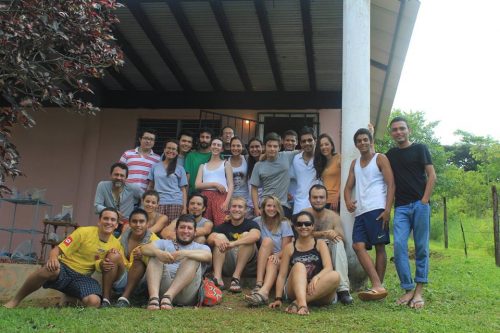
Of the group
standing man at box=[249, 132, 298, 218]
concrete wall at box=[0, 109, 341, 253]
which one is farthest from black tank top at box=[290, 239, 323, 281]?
concrete wall at box=[0, 109, 341, 253]

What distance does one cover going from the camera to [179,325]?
3.58 meters

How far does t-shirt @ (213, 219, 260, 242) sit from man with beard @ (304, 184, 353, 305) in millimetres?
671

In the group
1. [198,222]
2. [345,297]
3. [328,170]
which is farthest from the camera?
[328,170]

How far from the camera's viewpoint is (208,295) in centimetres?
442

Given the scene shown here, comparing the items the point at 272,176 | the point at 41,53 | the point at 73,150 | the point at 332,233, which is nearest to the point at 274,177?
the point at 272,176

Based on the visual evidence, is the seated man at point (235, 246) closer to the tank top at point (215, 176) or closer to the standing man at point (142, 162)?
the tank top at point (215, 176)

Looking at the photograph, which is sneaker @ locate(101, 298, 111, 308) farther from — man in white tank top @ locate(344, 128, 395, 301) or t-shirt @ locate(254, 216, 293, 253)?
man in white tank top @ locate(344, 128, 395, 301)

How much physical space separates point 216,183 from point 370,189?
199cm

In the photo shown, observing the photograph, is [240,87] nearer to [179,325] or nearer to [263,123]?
[263,123]

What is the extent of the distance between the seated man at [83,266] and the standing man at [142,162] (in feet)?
4.31

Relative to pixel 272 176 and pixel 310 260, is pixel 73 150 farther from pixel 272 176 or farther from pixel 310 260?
pixel 310 260

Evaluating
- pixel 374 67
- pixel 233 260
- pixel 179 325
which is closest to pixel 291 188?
pixel 233 260

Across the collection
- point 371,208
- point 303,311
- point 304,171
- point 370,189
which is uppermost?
point 304,171

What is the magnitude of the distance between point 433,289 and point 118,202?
3867mm
